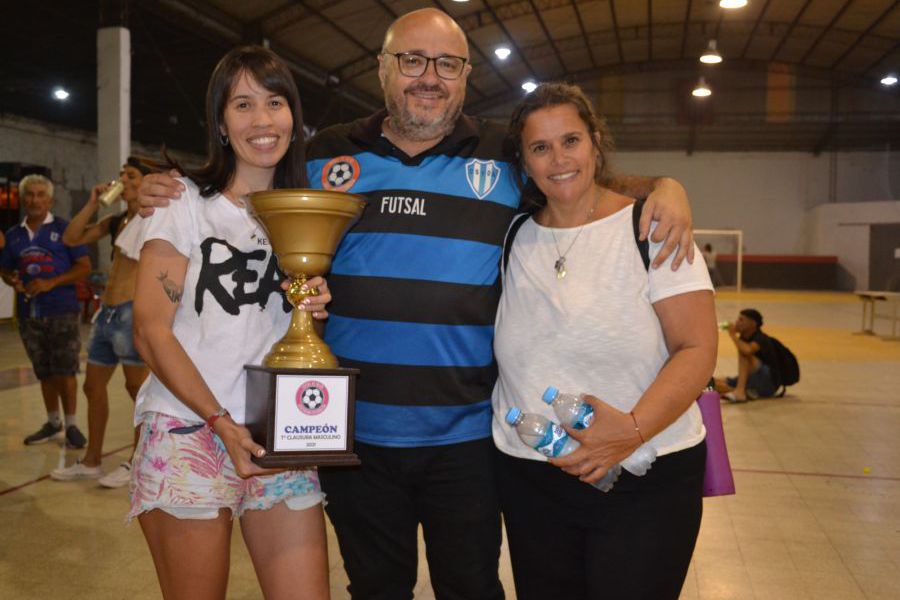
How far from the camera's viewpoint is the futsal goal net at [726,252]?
2516 centimetres

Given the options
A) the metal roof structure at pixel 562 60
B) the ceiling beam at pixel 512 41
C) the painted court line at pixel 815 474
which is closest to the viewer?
the painted court line at pixel 815 474

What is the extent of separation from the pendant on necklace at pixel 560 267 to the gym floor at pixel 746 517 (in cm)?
205

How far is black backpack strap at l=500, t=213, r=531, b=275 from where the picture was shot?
2.19 metres

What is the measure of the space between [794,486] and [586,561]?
3571 millimetres

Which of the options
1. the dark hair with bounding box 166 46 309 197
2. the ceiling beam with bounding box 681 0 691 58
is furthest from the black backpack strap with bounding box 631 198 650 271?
the ceiling beam with bounding box 681 0 691 58

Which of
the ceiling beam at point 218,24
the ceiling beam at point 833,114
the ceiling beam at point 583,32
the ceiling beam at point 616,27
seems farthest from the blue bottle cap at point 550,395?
the ceiling beam at point 833,114

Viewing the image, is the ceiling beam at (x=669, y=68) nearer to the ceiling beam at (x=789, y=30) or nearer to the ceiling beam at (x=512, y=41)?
the ceiling beam at (x=789, y=30)

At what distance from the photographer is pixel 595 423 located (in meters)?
1.82

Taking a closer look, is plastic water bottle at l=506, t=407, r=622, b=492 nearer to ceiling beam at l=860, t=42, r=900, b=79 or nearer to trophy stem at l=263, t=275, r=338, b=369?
trophy stem at l=263, t=275, r=338, b=369

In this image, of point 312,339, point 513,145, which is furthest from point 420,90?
point 312,339

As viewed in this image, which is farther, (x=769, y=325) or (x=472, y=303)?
(x=769, y=325)

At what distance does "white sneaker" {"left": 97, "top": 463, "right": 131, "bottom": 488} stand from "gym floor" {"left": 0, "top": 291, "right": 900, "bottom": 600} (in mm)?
65

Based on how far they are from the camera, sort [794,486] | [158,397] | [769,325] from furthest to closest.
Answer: [769,325], [794,486], [158,397]

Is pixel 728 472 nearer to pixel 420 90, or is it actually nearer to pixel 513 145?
pixel 513 145
